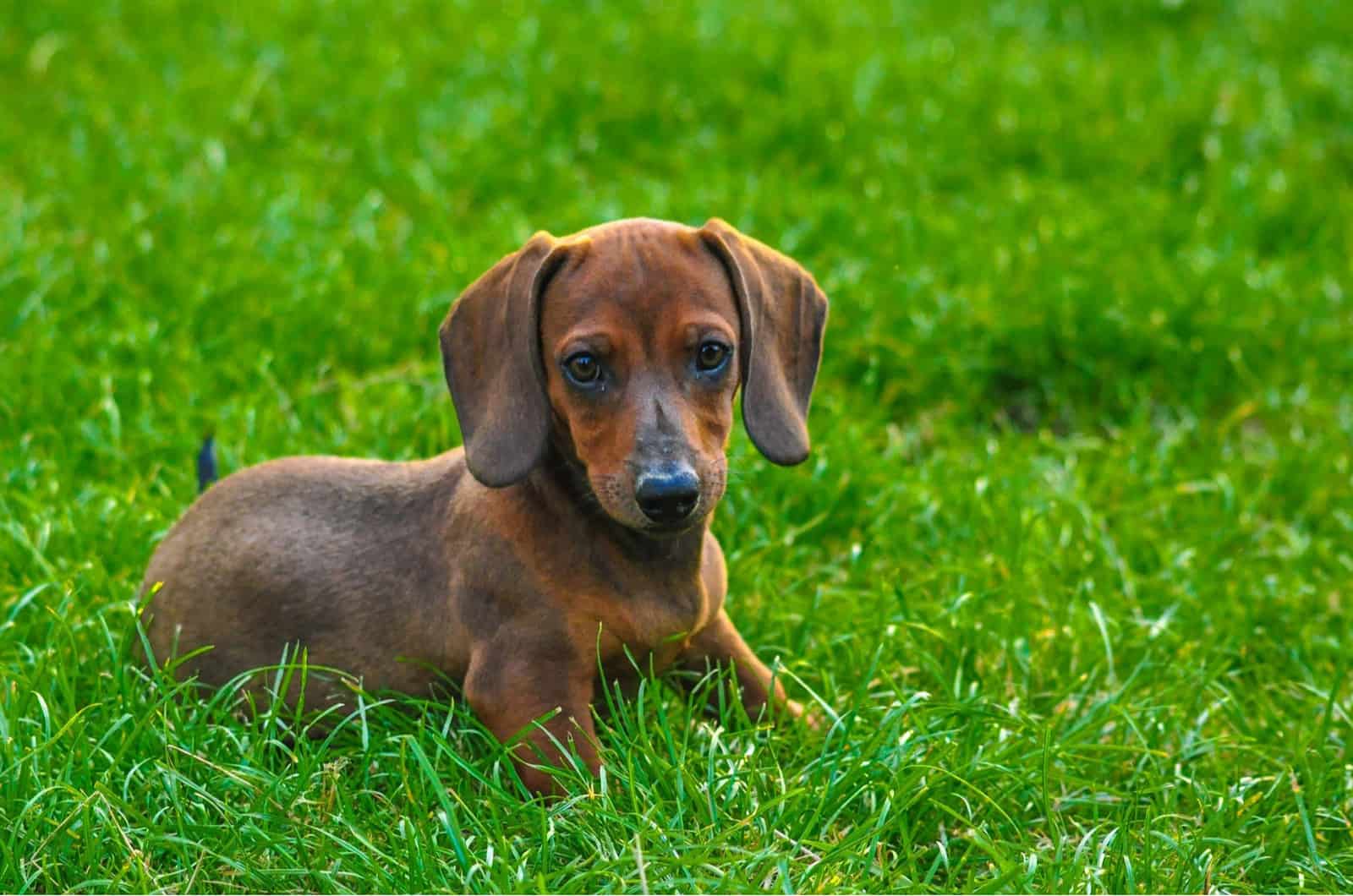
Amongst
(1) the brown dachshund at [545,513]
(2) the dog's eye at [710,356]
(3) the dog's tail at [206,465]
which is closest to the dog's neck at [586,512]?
(1) the brown dachshund at [545,513]

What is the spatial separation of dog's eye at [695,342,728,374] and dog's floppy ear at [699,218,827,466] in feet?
0.47

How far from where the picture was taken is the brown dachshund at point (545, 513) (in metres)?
3.35

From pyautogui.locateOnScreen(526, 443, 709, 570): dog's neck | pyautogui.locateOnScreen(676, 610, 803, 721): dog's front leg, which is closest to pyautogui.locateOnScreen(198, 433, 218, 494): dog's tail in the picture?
pyautogui.locateOnScreen(526, 443, 709, 570): dog's neck

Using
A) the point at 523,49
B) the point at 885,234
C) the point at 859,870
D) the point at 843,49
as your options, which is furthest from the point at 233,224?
the point at 859,870

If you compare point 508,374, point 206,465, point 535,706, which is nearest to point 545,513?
point 508,374

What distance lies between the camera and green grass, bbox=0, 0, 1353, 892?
3371 millimetres

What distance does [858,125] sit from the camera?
25.1ft

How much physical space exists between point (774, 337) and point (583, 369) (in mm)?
527

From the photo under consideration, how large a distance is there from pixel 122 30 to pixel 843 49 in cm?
387

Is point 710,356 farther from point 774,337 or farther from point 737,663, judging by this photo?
point 737,663

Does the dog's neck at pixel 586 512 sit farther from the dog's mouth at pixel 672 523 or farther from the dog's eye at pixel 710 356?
the dog's eye at pixel 710 356

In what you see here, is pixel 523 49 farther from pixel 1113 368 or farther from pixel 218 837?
pixel 218 837

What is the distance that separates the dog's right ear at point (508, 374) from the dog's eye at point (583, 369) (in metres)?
0.12

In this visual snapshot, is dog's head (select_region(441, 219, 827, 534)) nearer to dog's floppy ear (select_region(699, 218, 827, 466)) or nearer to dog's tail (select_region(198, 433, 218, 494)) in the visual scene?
dog's floppy ear (select_region(699, 218, 827, 466))
